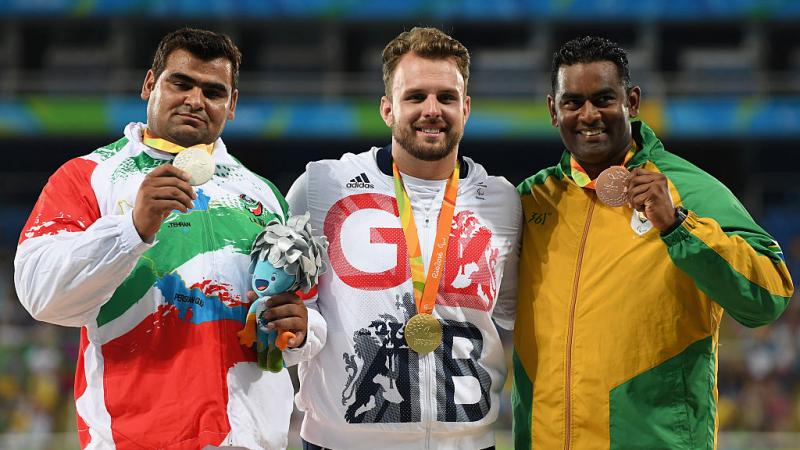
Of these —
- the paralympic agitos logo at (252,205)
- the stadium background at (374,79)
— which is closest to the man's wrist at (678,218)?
the paralympic agitos logo at (252,205)

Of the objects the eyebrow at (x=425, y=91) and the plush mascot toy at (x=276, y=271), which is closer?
the plush mascot toy at (x=276, y=271)

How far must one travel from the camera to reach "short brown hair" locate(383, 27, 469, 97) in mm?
3740

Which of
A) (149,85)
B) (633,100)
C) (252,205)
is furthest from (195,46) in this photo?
(633,100)

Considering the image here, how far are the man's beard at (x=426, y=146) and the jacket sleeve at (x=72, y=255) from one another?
1.16 metres

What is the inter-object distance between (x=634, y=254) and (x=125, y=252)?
1.82 metres

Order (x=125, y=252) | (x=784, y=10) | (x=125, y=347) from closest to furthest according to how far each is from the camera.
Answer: (x=125, y=252)
(x=125, y=347)
(x=784, y=10)

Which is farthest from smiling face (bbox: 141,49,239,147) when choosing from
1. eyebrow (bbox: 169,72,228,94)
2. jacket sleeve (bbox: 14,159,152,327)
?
jacket sleeve (bbox: 14,159,152,327)

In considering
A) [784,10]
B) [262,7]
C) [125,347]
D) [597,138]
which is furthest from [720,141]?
[125,347]

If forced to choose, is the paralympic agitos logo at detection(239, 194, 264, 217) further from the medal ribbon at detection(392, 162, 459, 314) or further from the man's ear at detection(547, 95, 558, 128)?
the man's ear at detection(547, 95, 558, 128)

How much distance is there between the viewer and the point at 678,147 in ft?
56.8

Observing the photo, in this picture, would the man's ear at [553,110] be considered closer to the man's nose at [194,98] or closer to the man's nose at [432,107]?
the man's nose at [432,107]

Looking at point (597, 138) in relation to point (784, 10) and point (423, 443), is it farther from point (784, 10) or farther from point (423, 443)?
point (784, 10)

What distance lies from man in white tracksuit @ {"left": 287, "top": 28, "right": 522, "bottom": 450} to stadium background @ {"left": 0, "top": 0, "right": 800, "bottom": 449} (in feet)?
36.1

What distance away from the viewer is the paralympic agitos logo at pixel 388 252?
12.0 ft
